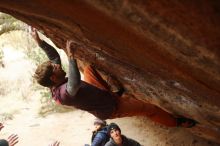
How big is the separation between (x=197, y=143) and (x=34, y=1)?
4778 millimetres

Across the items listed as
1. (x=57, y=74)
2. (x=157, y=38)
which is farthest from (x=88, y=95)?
(x=157, y=38)

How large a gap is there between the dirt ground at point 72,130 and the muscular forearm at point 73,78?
3316 millimetres

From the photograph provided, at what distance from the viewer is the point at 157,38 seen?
10.2ft

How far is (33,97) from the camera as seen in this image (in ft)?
35.6

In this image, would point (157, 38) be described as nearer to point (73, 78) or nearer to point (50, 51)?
point (73, 78)

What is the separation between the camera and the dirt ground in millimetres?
7129

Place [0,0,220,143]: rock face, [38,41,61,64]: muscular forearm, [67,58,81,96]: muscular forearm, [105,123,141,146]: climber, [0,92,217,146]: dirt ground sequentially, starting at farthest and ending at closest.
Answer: [0,92,217,146]: dirt ground < [105,123,141,146]: climber < [38,41,61,64]: muscular forearm < [67,58,81,96]: muscular forearm < [0,0,220,143]: rock face

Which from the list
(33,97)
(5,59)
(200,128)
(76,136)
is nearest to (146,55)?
(200,128)

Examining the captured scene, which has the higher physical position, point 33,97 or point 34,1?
point 34,1

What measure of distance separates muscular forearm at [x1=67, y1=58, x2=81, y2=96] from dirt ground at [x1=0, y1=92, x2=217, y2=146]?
3.32 meters

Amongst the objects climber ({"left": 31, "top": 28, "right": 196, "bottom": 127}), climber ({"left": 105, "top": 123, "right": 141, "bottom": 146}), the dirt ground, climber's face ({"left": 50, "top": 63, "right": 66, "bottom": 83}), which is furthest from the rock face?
the dirt ground

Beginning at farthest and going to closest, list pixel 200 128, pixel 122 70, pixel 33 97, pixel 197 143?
pixel 33 97, pixel 197 143, pixel 200 128, pixel 122 70

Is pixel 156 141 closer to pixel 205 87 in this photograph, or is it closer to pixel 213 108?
pixel 213 108

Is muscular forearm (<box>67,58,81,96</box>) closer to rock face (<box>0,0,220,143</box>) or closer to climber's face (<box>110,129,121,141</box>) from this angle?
rock face (<box>0,0,220,143</box>)
